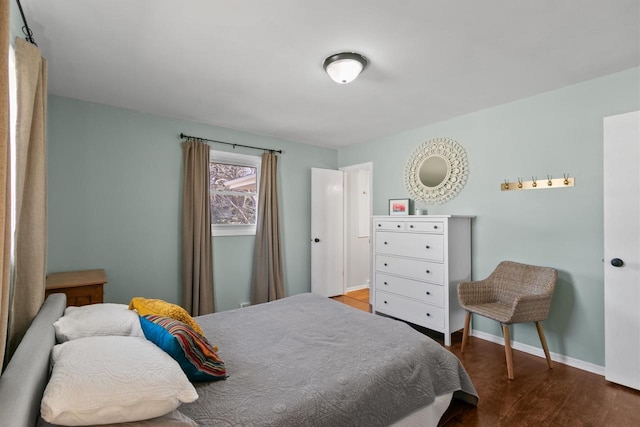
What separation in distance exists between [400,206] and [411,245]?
A: 73 centimetres

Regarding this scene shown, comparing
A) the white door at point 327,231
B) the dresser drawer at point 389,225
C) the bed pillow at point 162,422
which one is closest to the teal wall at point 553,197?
the dresser drawer at point 389,225

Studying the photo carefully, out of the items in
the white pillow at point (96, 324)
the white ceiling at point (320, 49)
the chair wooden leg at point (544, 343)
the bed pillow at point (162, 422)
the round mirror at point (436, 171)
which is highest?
the white ceiling at point (320, 49)

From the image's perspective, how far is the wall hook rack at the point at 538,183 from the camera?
2.73 m

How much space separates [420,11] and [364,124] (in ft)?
6.89

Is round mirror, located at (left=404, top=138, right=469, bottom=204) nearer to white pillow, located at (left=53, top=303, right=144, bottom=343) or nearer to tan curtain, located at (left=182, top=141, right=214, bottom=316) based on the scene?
tan curtain, located at (left=182, top=141, right=214, bottom=316)

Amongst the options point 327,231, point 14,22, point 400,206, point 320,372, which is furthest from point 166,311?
point 327,231

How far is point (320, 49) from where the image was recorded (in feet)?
7.04

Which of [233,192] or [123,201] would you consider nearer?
[123,201]

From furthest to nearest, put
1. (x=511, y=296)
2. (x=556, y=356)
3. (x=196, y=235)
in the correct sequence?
(x=196, y=235) → (x=511, y=296) → (x=556, y=356)

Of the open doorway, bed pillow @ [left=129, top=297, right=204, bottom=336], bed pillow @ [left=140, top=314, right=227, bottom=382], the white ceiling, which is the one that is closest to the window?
the white ceiling

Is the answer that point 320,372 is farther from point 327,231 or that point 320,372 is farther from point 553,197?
point 327,231

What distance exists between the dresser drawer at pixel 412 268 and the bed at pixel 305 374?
1257 mm

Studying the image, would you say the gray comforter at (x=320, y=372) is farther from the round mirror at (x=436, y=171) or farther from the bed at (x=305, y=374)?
the round mirror at (x=436, y=171)

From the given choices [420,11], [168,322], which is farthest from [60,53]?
[420,11]
